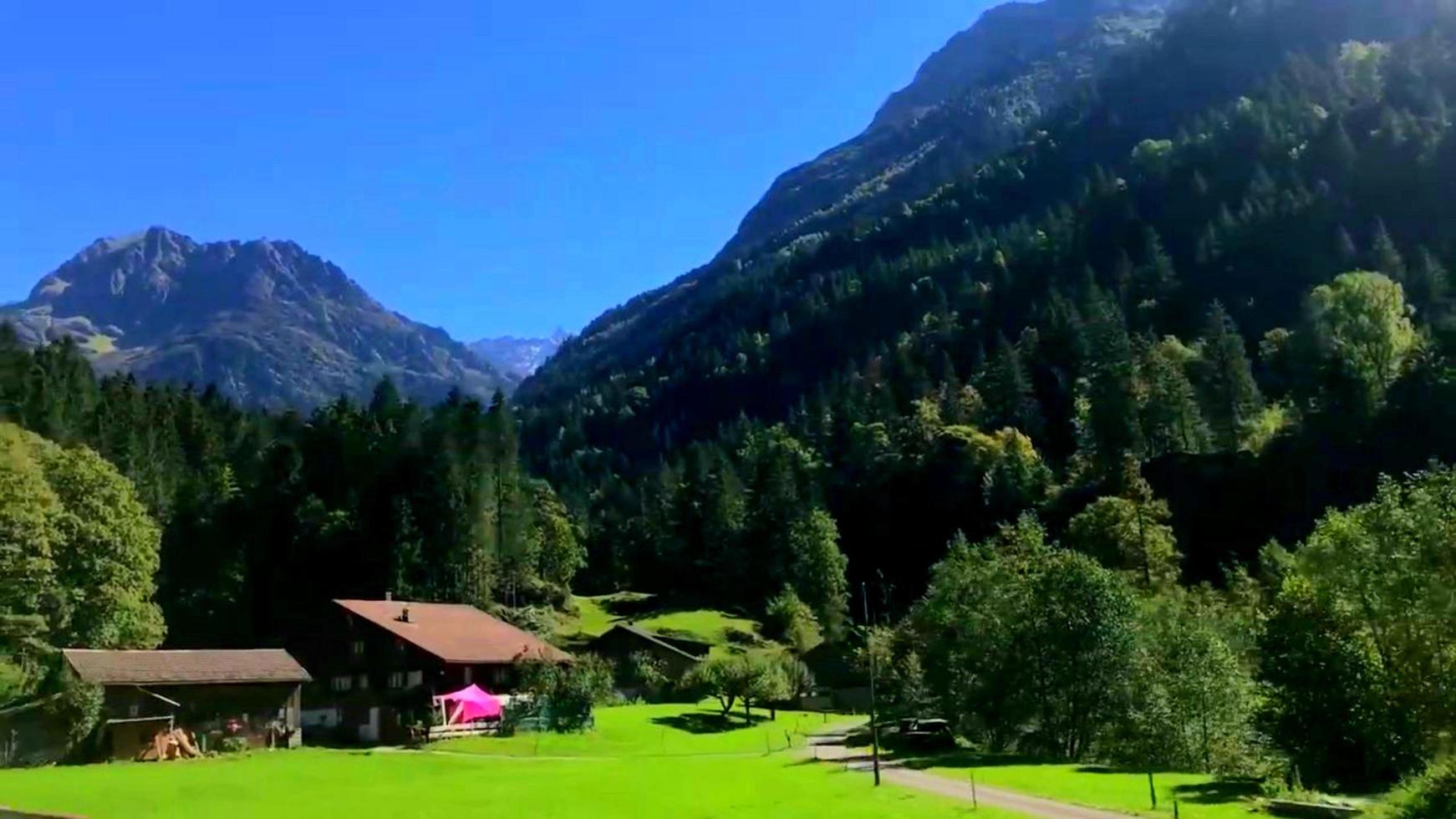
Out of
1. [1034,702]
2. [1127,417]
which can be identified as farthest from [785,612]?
[1034,702]

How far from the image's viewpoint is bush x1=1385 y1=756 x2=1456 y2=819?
26406 millimetres

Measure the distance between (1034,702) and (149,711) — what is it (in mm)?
49362

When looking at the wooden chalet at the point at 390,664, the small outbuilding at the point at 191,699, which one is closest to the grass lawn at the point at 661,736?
the wooden chalet at the point at 390,664

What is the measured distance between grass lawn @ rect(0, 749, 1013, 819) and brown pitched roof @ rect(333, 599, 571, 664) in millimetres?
19421

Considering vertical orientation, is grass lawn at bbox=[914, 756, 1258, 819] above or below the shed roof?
below

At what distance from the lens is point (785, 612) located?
112 m

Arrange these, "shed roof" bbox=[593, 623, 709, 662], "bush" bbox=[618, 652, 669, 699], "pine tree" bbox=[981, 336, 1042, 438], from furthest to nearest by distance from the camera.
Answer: "pine tree" bbox=[981, 336, 1042, 438] → "shed roof" bbox=[593, 623, 709, 662] → "bush" bbox=[618, 652, 669, 699]

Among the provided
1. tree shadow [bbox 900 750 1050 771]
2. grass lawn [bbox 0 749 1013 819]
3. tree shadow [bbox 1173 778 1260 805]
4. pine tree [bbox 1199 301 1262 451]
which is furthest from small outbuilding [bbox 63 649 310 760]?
pine tree [bbox 1199 301 1262 451]

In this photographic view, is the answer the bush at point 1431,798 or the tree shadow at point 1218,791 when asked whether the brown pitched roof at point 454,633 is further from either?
the bush at point 1431,798

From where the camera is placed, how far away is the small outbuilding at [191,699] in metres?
55.2

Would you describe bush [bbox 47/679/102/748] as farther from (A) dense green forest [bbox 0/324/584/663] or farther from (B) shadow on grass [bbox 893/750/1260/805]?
(B) shadow on grass [bbox 893/750/1260/805]

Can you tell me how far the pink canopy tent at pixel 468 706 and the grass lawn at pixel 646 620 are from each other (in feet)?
125

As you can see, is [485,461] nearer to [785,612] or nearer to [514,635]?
[514,635]

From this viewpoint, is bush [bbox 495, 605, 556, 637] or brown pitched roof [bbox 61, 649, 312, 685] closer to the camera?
brown pitched roof [bbox 61, 649, 312, 685]
